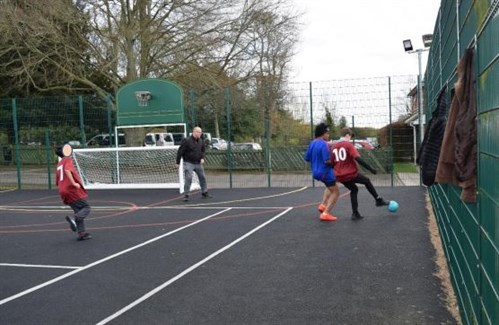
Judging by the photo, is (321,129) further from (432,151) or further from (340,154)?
(432,151)

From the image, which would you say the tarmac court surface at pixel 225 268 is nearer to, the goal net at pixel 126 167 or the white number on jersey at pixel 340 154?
the white number on jersey at pixel 340 154

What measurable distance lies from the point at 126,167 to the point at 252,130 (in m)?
5.53

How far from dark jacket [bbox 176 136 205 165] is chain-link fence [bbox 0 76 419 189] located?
9.43 ft

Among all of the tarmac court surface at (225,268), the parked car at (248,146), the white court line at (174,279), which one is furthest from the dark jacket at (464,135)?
the parked car at (248,146)

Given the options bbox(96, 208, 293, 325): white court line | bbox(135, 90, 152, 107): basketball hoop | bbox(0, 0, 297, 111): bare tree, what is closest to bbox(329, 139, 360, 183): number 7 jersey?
bbox(96, 208, 293, 325): white court line

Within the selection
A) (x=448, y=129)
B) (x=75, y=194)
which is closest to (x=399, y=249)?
(x=448, y=129)

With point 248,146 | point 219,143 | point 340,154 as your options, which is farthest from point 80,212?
point 219,143

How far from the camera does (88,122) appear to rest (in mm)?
19328

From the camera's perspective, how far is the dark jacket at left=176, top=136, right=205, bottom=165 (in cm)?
1371

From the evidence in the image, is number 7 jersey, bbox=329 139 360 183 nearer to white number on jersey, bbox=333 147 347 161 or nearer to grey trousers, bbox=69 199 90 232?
white number on jersey, bbox=333 147 347 161

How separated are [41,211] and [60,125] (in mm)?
7752

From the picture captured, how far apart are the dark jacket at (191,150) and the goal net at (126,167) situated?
9.15 ft

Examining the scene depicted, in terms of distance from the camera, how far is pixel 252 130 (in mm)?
20672

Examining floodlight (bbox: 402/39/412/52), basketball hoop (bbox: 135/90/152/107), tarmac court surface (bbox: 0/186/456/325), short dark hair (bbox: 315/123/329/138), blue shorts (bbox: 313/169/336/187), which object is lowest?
tarmac court surface (bbox: 0/186/456/325)
